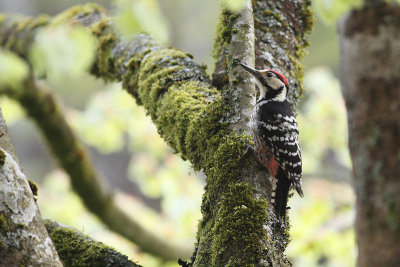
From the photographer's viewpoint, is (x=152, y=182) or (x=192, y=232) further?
(x=152, y=182)

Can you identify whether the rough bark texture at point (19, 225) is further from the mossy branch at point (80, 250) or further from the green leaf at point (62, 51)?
the green leaf at point (62, 51)

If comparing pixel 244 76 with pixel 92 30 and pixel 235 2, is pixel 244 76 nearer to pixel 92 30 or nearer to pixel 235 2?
pixel 235 2

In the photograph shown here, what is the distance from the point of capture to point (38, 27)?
409cm

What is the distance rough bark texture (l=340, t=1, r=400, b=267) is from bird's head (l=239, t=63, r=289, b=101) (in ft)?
3.82

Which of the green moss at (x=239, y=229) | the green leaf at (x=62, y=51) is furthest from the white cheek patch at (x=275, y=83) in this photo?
the green leaf at (x=62, y=51)

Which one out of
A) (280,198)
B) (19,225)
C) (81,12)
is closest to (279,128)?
(280,198)

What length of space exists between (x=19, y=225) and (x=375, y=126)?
4.11ft

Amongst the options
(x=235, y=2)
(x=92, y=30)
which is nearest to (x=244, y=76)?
(x=235, y=2)

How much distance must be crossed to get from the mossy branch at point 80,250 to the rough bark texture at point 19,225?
0.58 m

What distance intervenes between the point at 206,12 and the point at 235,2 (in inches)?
596

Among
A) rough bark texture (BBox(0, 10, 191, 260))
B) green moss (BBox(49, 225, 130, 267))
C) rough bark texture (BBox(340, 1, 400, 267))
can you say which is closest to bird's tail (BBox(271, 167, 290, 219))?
green moss (BBox(49, 225, 130, 267))

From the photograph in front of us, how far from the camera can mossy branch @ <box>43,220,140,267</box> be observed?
219cm

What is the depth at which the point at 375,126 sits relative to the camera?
110cm

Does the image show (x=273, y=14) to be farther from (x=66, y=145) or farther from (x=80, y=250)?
(x=66, y=145)
